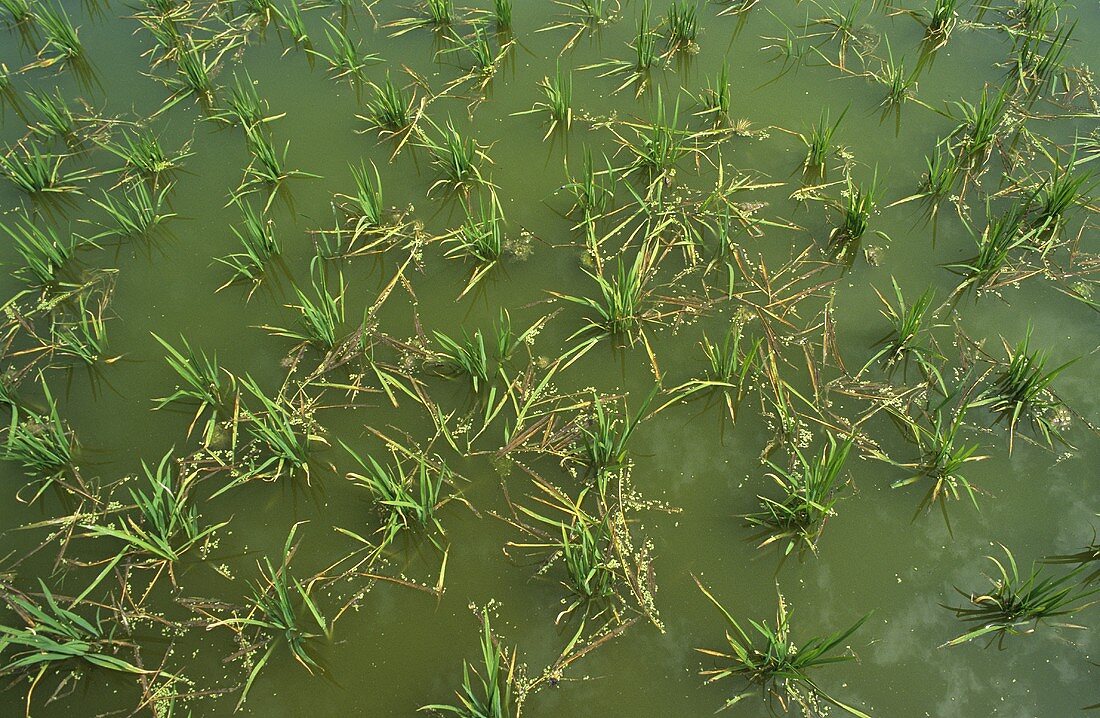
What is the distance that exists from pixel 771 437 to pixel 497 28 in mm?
2142

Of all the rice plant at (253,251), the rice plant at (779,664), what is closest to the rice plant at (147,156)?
the rice plant at (253,251)

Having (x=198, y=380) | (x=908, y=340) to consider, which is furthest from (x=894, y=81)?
(x=198, y=380)

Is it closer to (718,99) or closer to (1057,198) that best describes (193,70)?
(718,99)

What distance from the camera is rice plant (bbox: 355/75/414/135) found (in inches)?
109

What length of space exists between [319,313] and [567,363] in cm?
74

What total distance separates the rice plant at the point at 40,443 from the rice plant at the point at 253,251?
0.65m

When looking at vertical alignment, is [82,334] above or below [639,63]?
below

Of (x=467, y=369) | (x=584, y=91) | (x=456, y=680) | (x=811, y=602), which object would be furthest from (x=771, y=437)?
(x=584, y=91)

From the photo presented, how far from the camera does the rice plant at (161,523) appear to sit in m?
1.90

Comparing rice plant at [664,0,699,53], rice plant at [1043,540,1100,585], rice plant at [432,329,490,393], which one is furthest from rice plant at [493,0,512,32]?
rice plant at [1043,540,1100,585]

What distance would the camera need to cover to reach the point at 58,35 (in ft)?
10.2

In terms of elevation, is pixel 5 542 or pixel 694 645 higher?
pixel 5 542

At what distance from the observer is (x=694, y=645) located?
176 centimetres

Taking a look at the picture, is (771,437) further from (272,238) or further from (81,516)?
(81,516)
